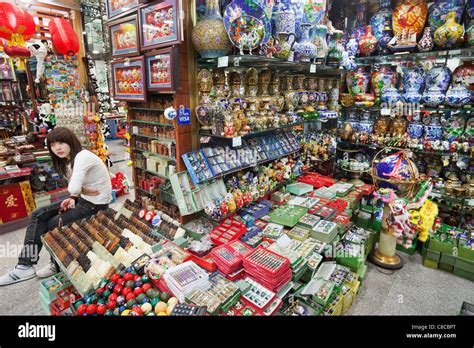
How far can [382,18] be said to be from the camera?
3.42 m

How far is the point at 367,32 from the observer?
3539 mm

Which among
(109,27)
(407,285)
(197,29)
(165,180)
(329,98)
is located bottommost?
(407,285)

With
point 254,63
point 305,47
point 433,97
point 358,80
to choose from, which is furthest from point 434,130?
point 254,63

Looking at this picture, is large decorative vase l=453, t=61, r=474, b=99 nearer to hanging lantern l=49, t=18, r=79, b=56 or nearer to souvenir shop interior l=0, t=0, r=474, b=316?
souvenir shop interior l=0, t=0, r=474, b=316

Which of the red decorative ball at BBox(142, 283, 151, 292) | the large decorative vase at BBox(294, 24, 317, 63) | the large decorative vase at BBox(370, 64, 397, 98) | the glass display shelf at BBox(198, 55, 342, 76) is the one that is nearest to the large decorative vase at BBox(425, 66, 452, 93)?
the large decorative vase at BBox(370, 64, 397, 98)

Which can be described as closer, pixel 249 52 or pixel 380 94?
pixel 249 52

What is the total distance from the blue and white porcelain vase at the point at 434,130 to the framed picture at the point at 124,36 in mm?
3393

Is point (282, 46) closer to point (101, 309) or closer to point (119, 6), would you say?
point (119, 6)

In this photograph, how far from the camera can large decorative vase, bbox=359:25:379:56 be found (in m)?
3.50

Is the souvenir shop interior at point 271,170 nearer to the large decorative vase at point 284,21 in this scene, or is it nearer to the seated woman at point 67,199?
the large decorative vase at point 284,21

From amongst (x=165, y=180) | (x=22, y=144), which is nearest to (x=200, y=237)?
(x=165, y=180)

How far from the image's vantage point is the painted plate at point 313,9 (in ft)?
9.58
